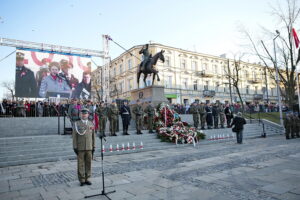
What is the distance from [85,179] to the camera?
201 inches

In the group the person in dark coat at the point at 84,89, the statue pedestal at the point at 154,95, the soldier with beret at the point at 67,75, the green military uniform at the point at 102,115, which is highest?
the soldier with beret at the point at 67,75

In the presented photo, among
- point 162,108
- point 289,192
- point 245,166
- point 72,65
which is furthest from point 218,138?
point 72,65

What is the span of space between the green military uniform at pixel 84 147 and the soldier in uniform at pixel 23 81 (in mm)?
17853

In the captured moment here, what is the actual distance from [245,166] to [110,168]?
13.4 ft

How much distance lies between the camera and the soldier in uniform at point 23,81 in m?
20.0

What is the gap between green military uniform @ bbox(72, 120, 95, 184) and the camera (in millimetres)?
5145

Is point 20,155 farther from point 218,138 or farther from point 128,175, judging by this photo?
point 218,138

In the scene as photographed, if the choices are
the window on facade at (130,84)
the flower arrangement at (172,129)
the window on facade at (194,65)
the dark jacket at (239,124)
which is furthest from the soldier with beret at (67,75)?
the window on facade at (194,65)

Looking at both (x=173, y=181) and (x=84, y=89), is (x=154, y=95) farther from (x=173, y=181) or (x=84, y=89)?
(x=84, y=89)

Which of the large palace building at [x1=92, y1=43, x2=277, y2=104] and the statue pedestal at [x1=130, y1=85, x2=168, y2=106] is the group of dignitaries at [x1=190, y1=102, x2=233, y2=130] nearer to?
the statue pedestal at [x1=130, y1=85, x2=168, y2=106]

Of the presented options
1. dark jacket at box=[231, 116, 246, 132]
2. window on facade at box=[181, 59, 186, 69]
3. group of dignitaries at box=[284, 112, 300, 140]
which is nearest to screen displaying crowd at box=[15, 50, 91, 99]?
dark jacket at box=[231, 116, 246, 132]

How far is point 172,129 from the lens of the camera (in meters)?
12.7

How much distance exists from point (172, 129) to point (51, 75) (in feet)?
49.9

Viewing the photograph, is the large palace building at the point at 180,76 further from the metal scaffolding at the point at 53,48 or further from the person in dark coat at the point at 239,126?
the person in dark coat at the point at 239,126
